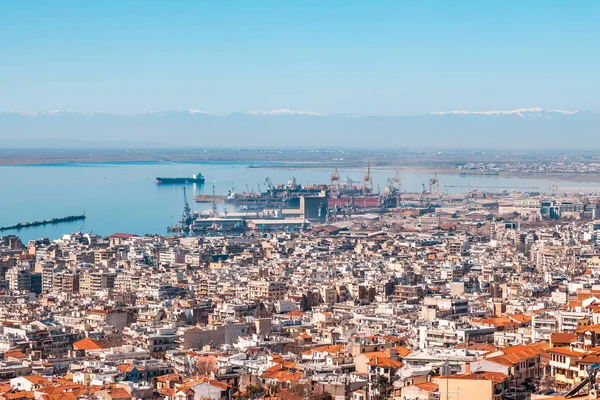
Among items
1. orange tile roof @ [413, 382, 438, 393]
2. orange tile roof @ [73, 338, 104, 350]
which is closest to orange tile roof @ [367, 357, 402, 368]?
orange tile roof @ [413, 382, 438, 393]

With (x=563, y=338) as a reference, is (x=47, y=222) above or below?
below

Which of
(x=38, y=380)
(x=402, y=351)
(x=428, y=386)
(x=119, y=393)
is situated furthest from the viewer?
(x=402, y=351)

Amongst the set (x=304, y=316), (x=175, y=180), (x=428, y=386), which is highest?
(x=428, y=386)

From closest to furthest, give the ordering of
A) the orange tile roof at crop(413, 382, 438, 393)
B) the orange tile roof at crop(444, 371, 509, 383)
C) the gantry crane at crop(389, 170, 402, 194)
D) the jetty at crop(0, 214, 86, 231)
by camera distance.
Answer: the orange tile roof at crop(444, 371, 509, 383), the orange tile roof at crop(413, 382, 438, 393), the jetty at crop(0, 214, 86, 231), the gantry crane at crop(389, 170, 402, 194)

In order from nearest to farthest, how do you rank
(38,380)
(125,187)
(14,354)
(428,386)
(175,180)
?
(428,386)
(38,380)
(14,354)
(125,187)
(175,180)

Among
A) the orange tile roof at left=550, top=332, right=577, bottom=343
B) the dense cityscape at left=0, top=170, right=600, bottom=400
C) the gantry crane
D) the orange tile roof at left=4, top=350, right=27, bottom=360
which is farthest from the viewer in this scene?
the gantry crane

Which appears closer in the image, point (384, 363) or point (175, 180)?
point (384, 363)

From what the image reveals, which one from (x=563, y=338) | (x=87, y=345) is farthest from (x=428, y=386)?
(x=87, y=345)

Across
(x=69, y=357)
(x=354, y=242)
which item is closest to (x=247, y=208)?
(x=354, y=242)

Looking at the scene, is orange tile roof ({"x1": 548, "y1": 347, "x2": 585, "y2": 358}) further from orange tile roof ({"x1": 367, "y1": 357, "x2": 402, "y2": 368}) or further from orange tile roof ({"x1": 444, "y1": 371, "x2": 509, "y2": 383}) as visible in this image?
orange tile roof ({"x1": 367, "y1": 357, "x2": 402, "y2": 368})

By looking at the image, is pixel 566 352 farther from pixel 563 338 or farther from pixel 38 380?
pixel 38 380
